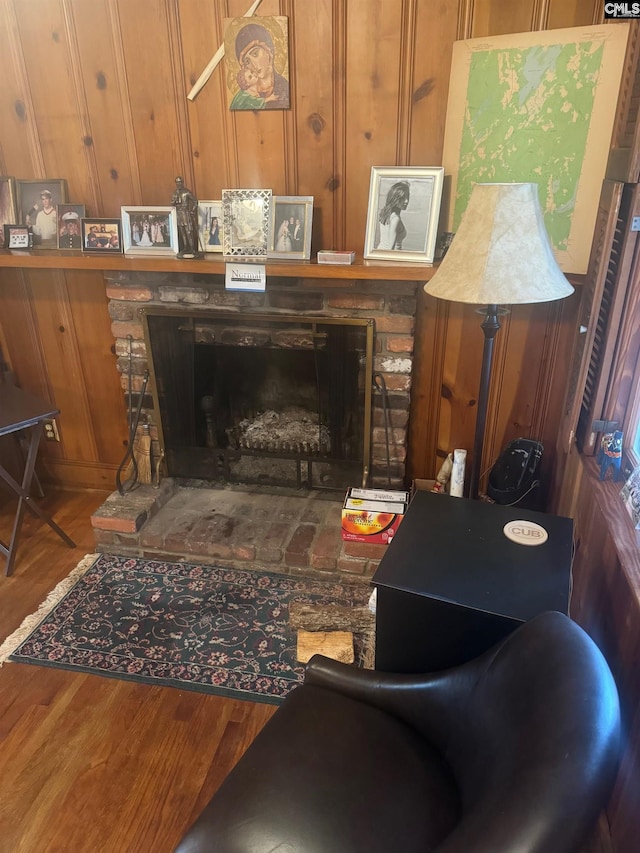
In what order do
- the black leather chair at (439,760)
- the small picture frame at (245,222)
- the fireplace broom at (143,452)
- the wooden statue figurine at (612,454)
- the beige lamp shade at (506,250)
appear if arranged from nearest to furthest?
the black leather chair at (439,760), the beige lamp shade at (506,250), the wooden statue figurine at (612,454), the small picture frame at (245,222), the fireplace broom at (143,452)

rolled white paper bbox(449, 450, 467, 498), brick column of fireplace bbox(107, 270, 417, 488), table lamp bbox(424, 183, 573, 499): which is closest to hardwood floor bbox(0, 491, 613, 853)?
rolled white paper bbox(449, 450, 467, 498)

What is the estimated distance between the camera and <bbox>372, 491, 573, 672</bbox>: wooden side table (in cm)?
122

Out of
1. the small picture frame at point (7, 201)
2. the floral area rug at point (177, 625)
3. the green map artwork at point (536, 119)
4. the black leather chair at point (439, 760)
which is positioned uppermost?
the green map artwork at point (536, 119)

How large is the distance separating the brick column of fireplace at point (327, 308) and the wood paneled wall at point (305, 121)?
0.09 metres

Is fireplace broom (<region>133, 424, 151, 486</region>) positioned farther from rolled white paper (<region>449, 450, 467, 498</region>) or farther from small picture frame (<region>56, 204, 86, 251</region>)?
rolled white paper (<region>449, 450, 467, 498</region>)

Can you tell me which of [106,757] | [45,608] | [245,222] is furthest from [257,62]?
[106,757]

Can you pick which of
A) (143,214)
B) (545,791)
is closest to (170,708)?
(545,791)

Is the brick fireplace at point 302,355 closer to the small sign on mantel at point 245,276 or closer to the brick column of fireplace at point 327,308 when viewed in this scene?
the brick column of fireplace at point 327,308

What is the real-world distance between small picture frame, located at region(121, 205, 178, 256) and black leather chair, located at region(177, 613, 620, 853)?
1.54 metres

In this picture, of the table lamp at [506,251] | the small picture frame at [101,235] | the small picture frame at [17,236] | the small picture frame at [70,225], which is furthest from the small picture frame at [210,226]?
the table lamp at [506,251]

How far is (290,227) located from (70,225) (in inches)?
34.5

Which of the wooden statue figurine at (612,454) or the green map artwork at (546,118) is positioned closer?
the wooden statue figurine at (612,454)

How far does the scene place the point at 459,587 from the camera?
4.14 ft

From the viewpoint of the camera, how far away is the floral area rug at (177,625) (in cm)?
178
